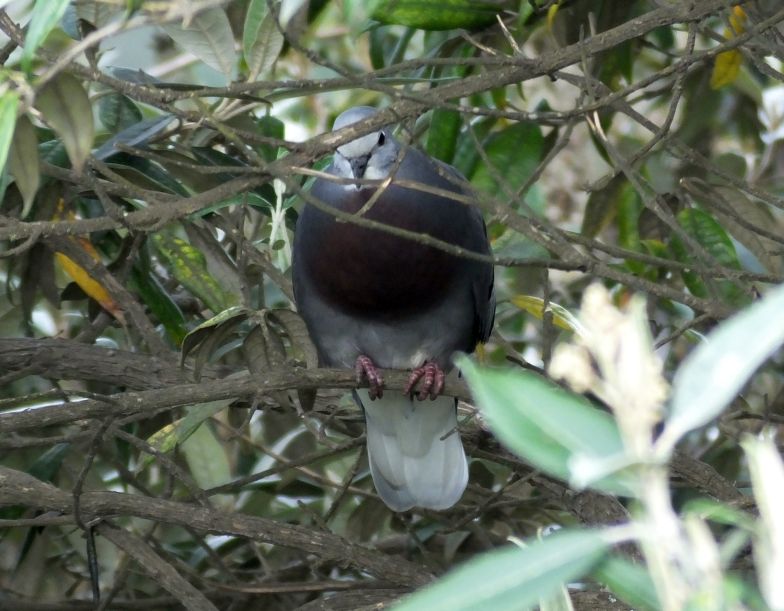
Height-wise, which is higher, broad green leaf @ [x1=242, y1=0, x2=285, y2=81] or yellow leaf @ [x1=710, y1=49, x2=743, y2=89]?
broad green leaf @ [x1=242, y1=0, x2=285, y2=81]

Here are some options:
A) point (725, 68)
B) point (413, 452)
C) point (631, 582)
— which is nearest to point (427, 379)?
point (413, 452)

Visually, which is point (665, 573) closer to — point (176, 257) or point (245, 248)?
point (245, 248)

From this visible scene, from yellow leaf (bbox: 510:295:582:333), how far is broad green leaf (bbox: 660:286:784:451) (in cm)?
156

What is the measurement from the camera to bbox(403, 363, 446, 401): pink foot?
2834 mm

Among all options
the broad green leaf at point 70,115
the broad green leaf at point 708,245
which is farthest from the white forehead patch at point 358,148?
the broad green leaf at point 70,115

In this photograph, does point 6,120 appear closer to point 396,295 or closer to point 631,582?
point 631,582

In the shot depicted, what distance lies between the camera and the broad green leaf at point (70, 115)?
1.56m

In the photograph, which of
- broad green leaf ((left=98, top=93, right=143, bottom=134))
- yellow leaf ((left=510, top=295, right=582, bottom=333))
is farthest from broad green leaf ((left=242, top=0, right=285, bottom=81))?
yellow leaf ((left=510, top=295, right=582, bottom=333))

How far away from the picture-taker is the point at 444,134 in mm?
2816

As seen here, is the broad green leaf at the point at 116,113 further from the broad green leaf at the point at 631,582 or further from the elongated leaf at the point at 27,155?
the broad green leaf at the point at 631,582

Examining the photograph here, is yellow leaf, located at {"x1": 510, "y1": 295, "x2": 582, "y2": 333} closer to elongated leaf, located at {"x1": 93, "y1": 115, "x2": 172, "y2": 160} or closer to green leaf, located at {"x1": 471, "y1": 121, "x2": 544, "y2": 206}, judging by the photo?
green leaf, located at {"x1": 471, "y1": 121, "x2": 544, "y2": 206}

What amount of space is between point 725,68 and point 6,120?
2.25 m

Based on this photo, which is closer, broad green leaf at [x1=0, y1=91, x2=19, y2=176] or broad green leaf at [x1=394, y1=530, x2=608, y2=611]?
broad green leaf at [x1=394, y1=530, x2=608, y2=611]

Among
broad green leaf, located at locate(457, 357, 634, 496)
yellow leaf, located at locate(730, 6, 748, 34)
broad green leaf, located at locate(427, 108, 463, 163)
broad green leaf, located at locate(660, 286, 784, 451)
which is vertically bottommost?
broad green leaf, located at locate(427, 108, 463, 163)
